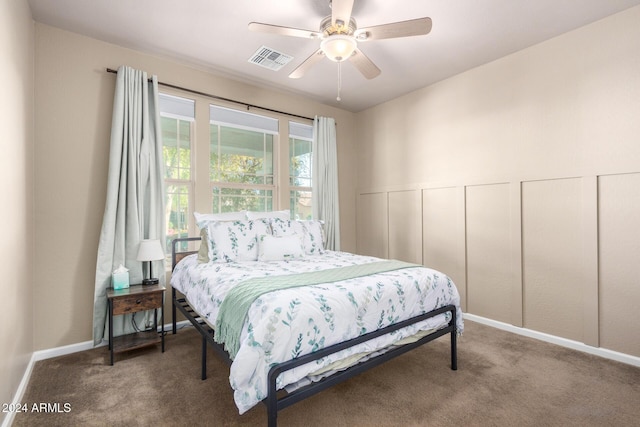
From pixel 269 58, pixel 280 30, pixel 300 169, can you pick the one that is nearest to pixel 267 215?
pixel 300 169

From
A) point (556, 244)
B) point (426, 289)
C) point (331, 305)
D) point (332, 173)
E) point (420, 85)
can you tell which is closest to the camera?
point (331, 305)

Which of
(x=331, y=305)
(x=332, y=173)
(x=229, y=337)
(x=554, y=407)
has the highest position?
(x=332, y=173)

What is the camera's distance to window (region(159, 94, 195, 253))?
331 cm

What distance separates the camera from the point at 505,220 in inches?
125

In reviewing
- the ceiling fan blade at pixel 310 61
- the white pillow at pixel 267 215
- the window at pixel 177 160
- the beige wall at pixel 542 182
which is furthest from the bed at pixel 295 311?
the ceiling fan blade at pixel 310 61

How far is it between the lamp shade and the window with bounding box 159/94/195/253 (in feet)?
1.60

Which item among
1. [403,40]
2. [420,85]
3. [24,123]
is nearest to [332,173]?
[420,85]

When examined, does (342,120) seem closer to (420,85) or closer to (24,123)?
(420,85)

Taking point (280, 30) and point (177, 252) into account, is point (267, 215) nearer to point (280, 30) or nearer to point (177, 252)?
point (177, 252)

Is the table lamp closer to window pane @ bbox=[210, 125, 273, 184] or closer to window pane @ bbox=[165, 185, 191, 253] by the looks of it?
window pane @ bbox=[165, 185, 191, 253]

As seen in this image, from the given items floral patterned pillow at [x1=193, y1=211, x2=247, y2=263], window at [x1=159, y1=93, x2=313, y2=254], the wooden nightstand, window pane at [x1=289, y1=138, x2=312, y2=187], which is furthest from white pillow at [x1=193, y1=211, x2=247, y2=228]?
window pane at [x1=289, y1=138, x2=312, y2=187]

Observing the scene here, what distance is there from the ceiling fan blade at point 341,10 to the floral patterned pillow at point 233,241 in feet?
6.28

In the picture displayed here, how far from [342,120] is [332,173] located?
3.14 ft

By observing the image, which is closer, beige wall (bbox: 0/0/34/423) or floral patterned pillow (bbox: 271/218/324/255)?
beige wall (bbox: 0/0/34/423)
